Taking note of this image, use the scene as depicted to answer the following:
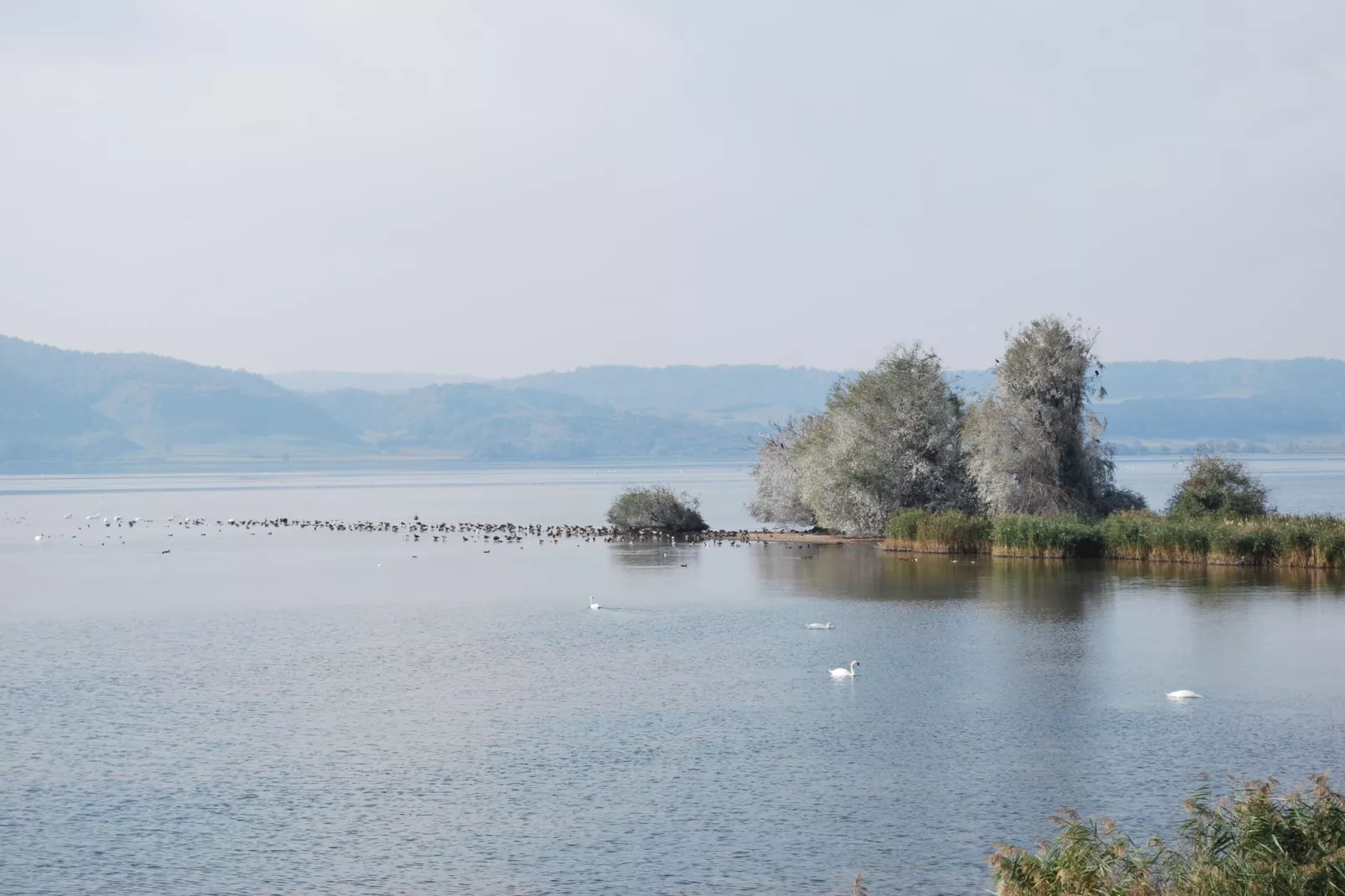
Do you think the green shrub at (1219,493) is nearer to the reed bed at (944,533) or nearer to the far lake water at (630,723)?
the far lake water at (630,723)

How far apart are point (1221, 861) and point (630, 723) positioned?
1213 cm

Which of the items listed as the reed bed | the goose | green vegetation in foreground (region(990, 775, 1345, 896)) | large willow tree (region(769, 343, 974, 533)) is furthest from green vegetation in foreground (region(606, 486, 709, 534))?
green vegetation in foreground (region(990, 775, 1345, 896))

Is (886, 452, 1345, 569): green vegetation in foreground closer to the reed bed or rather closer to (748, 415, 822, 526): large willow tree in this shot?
the reed bed

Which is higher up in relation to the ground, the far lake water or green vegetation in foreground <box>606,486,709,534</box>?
green vegetation in foreground <box>606,486,709,534</box>

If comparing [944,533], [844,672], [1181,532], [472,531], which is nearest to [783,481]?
[472,531]

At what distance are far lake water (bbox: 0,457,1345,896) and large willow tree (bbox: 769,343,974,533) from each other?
12937mm

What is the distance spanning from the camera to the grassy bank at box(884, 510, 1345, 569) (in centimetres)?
4744

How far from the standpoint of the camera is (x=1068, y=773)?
66.6 ft

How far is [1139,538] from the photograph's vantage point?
2047 inches

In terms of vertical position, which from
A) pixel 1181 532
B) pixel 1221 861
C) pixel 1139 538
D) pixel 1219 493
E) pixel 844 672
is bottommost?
pixel 1221 861

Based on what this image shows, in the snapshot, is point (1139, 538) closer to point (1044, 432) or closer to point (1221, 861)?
point (1044, 432)

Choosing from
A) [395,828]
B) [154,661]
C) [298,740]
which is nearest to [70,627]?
[154,661]

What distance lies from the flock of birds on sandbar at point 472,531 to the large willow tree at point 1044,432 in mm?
8516

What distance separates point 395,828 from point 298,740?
5.58m
